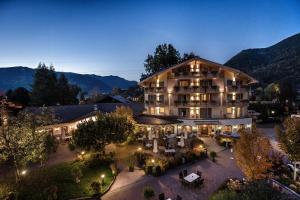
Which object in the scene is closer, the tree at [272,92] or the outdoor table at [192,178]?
the outdoor table at [192,178]

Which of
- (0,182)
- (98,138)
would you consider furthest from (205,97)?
(0,182)

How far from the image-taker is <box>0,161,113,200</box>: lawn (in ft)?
68.3

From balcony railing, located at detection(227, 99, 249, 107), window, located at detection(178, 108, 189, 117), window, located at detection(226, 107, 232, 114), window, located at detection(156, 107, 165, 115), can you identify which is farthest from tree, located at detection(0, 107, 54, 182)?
window, located at detection(226, 107, 232, 114)

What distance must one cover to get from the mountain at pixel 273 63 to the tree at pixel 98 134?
101129 mm

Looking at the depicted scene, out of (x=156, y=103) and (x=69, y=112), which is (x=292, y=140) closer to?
(x=156, y=103)

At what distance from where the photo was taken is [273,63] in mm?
150625

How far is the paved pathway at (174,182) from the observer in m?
20.4

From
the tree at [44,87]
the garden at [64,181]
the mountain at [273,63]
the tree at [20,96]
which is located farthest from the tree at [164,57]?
the mountain at [273,63]

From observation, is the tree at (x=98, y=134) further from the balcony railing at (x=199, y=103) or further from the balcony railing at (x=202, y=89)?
the balcony railing at (x=202, y=89)

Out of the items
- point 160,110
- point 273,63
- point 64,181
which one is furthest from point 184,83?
point 273,63

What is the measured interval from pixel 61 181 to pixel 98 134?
21.7 feet

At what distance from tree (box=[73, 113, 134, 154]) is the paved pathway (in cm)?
458

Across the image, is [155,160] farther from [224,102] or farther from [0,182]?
[224,102]

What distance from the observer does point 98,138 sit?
90.7ft
